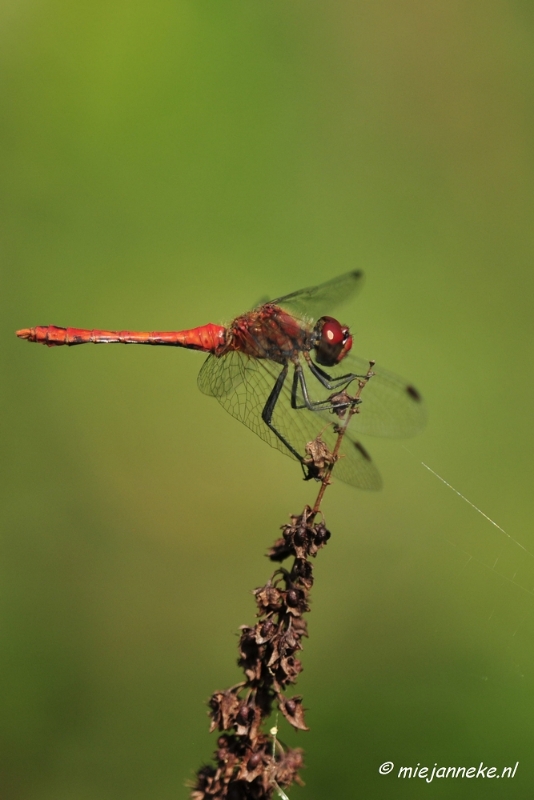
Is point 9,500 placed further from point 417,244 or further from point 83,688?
point 417,244

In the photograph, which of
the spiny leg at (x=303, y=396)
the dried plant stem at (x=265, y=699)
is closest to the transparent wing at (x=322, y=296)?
the spiny leg at (x=303, y=396)

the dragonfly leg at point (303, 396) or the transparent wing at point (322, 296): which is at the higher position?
the transparent wing at point (322, 296)

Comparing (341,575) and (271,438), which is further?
(341,575)

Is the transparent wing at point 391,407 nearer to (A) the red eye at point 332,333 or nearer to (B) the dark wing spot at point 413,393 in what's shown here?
(B) the dark wing spot at point 413,393

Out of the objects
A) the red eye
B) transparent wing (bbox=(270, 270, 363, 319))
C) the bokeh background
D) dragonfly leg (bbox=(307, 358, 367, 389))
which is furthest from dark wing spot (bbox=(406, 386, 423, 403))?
the bokeh background

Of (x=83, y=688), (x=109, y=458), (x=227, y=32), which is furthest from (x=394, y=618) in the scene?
(x=227, y=32)

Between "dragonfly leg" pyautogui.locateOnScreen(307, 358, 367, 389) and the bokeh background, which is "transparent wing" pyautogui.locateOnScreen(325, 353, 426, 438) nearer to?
"dragonfly leg" pyautogui.locateOnScreen(307, 358, 367, 389)

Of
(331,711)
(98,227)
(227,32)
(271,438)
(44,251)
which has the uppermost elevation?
(227,32)

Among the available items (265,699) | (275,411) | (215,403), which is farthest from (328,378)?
(215,403)
